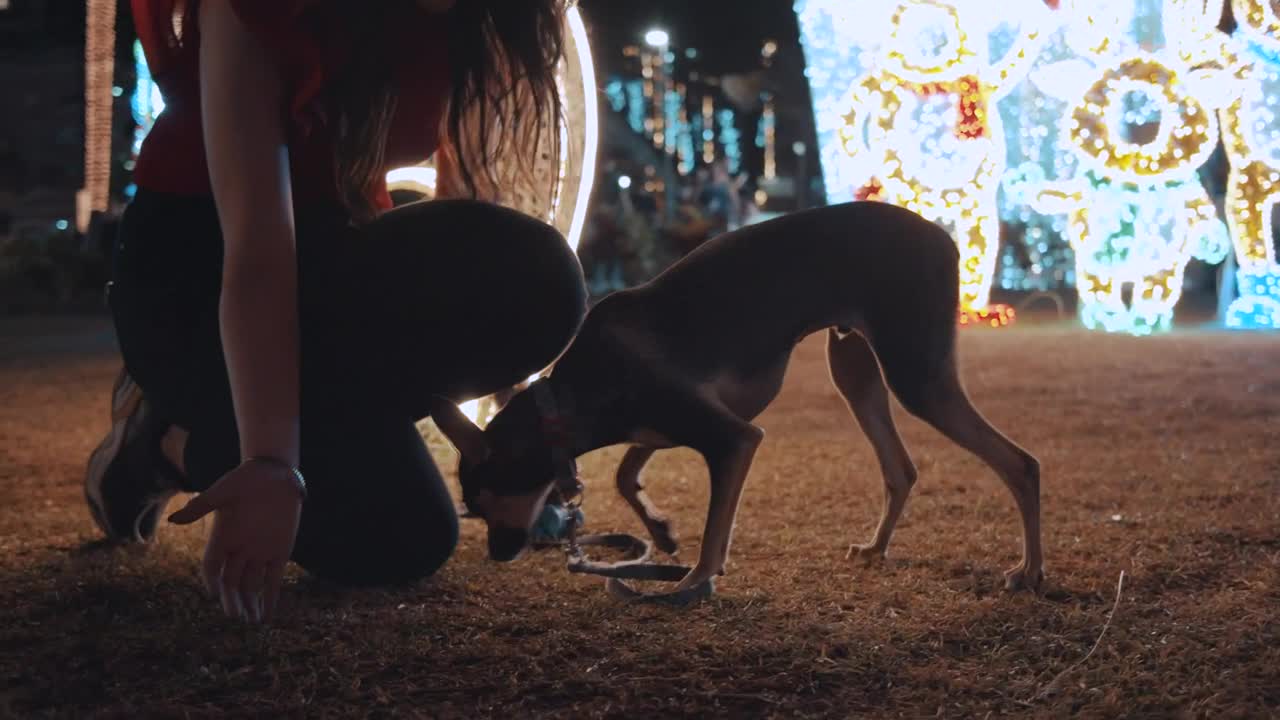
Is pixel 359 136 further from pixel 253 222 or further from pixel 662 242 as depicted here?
pixel 662 242

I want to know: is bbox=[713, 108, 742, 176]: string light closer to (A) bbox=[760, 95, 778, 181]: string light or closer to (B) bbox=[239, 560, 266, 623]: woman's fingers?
(A) bbox=[760, 95, 778, 181]: string light

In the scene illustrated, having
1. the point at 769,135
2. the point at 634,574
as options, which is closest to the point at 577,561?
the point at 634,574

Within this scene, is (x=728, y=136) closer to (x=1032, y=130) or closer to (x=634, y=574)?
(x=1032, y=130)

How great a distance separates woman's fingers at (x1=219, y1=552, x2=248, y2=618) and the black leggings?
23.3 inches

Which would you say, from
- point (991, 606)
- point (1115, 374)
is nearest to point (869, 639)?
point (991, 606)

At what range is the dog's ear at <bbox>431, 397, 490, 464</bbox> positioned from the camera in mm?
1847

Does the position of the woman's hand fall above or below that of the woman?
below

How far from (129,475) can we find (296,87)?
1.14 m

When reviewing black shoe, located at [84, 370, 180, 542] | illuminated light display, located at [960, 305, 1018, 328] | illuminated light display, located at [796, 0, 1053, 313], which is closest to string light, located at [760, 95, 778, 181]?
illuminated light display, located at [960, 305, 1018, 328]

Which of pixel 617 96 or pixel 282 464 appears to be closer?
pixel 282 464

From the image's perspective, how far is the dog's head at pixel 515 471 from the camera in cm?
194

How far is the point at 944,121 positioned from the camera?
26.9 feet

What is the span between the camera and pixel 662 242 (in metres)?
15.0

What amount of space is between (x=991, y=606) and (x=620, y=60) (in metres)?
20.8
